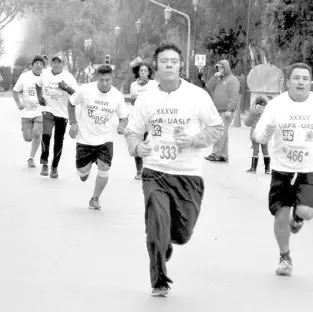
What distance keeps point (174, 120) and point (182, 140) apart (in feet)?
0.70

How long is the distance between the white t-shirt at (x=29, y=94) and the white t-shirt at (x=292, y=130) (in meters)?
9.17

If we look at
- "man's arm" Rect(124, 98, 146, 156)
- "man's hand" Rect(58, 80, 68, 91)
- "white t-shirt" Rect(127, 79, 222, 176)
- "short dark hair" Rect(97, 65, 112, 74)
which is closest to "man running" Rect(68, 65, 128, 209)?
"short dark hair" Rect(97, 65, 112, 74)

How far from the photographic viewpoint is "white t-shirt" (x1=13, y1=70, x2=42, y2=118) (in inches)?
683

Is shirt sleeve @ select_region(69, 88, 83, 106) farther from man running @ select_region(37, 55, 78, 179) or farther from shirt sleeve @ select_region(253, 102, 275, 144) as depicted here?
shirt sleeve @ select_region(253, 102, 275, 144)

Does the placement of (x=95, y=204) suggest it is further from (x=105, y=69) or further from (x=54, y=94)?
(x=54, y=94)

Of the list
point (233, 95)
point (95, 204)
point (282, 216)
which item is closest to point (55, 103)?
point (95, 204)

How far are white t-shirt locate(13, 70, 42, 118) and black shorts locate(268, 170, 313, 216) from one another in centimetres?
917

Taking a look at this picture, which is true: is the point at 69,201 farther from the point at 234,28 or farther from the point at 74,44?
the point at 74,44

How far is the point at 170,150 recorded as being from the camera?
747 cm

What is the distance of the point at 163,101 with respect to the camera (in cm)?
748

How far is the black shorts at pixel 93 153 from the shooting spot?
12375mm

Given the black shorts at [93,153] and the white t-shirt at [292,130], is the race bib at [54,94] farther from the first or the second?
the white t-shirt at [292,130]

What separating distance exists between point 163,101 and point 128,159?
12849 millimetres

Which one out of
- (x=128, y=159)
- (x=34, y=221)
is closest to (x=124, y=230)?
(x=34, y=221)
